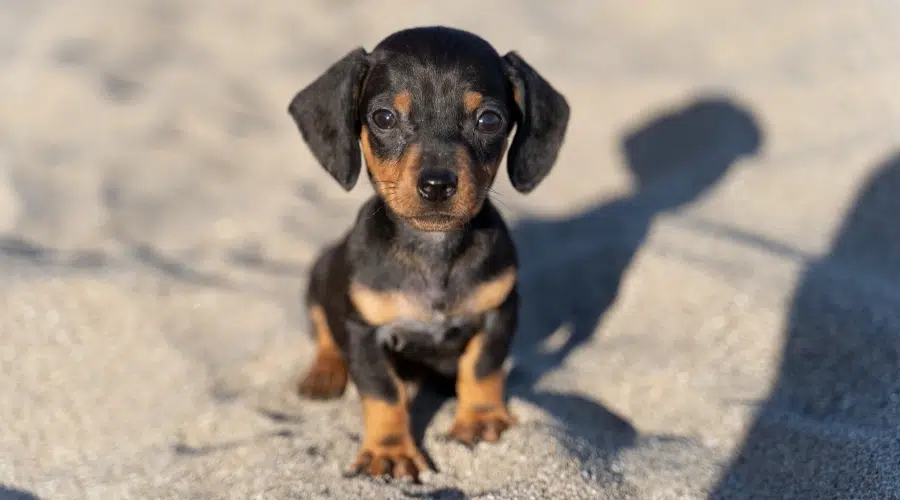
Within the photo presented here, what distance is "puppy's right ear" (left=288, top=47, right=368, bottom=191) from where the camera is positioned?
4.19 m

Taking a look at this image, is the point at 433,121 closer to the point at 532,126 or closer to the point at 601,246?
the point at 532,126

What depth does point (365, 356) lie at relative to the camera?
4.31 m

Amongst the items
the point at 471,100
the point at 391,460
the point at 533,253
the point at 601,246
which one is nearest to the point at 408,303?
the point at 391,460

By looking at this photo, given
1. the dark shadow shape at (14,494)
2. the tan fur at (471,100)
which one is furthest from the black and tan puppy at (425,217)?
the dark shadow shape at (14,494)

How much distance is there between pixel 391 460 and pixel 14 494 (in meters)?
1.74

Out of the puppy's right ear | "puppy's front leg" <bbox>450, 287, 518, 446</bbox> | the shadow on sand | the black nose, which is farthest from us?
the shadow on sand

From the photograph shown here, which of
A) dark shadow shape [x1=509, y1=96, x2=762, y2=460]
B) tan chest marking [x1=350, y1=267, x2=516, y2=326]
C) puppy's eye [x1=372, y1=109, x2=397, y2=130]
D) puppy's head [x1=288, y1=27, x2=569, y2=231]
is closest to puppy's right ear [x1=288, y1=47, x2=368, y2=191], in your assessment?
puppy's head [x1=288, y1=27, x2=569, y2=231]

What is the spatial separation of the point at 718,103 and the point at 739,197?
4.94 ft

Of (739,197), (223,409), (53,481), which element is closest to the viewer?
(53,481)

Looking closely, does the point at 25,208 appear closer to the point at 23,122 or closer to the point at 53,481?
the point at 23,122

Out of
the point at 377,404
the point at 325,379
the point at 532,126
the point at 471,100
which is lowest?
the point at 325,379

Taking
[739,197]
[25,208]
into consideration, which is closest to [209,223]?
[25,208]

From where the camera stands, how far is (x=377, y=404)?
170 inches

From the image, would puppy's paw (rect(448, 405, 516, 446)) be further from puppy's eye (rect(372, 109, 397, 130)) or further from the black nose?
puppy's eye (rect(372, 109, 397, 130))
